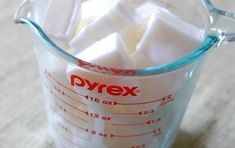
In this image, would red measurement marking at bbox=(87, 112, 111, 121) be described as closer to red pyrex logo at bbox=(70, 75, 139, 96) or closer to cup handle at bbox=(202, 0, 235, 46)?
red pyrex logo at bbox=(70, 75, 139, 96)

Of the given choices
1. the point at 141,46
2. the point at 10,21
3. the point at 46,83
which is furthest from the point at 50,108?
the point at 10,21

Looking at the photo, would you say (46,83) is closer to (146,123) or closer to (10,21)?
(146,123)

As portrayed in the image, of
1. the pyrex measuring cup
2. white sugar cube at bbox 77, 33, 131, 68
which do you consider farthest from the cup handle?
white sugar cube at bbox 77, 33, 131, 68

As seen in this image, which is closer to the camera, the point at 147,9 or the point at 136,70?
the point at 136,70

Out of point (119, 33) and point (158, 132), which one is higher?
point (119, 33)

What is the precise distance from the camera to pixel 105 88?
1.44 ft

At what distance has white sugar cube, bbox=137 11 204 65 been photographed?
454 mm

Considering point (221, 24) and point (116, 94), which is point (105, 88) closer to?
point (116, 94)

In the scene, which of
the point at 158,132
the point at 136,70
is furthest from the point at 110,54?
the point at 158,132

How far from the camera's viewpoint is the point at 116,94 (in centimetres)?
44

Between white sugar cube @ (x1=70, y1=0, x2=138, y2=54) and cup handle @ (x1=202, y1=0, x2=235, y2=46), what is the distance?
92mm

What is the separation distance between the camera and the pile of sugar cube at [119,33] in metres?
0.44

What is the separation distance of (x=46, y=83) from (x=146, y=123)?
0.42 feet

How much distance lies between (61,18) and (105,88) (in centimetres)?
10
